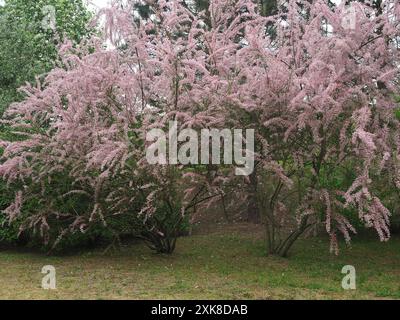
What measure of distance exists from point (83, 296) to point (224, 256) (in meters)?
4.01

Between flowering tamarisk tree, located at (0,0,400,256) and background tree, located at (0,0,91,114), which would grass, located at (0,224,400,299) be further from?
background tree, located at (0,0,91,114)

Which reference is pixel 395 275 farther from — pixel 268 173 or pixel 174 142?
pixel 174 142

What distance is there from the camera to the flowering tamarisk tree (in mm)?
8266

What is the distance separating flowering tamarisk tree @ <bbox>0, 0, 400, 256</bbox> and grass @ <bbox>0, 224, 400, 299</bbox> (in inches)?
32.0

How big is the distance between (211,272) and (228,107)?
102 inches

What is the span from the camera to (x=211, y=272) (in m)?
8.76

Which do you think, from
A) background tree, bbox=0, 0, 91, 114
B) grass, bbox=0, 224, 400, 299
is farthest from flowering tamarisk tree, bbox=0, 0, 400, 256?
background tree, bbox=0, 0, 91, 114

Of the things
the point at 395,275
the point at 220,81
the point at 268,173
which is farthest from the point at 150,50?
the point at 395,275

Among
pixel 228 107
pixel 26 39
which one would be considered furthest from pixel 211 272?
pixel 26 39

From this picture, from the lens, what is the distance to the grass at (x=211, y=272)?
719 centimetres

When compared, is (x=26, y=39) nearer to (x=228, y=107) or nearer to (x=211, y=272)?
(x=228, y=107)

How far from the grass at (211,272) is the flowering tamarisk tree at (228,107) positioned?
0.81 m

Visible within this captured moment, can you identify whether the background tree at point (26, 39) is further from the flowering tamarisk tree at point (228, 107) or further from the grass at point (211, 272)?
the grass at point (211, 272)

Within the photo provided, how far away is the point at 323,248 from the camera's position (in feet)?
37.0
